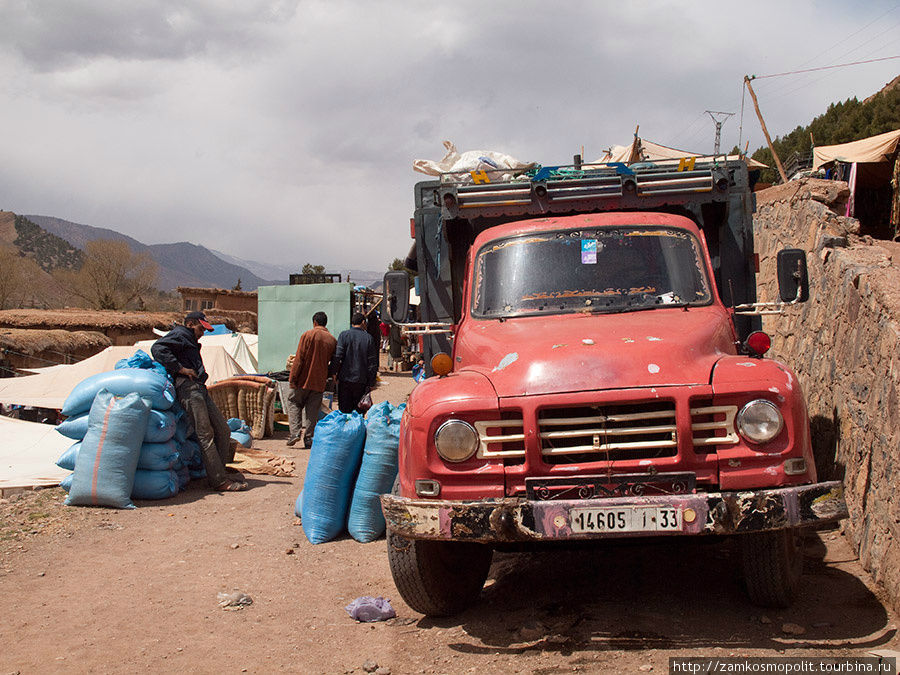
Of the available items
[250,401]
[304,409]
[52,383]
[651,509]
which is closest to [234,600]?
[651,509]

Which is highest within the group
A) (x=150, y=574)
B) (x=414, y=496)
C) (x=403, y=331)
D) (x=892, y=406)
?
(x=403, y=331)

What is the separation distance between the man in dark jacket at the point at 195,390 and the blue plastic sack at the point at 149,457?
490 millimetres

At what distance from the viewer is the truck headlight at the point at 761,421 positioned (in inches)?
150

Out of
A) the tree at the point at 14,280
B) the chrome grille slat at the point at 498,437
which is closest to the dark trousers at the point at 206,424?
the chrome grille slat at the point at 498,437

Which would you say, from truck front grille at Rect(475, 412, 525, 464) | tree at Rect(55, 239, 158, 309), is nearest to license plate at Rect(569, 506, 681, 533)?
truck front grille at Rect(475, 412, 525, 464)

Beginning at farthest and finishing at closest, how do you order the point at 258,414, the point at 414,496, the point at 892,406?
the point at 258,414 → the point at 892,406 → the point at 414,496

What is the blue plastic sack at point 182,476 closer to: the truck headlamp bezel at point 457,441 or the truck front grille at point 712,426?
the truck headlamp bezel at point 457,441

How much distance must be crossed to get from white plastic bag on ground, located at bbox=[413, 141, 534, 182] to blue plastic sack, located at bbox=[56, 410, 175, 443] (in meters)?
3.45

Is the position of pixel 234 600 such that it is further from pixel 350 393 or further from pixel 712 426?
pixel 350 393

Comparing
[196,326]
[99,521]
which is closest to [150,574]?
[99,521]

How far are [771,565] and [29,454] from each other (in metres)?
8.01

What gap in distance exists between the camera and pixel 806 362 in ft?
25.5

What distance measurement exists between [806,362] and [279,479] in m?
5.63

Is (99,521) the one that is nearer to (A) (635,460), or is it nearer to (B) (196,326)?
(B) (196,326)
